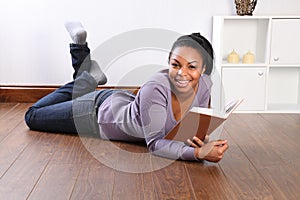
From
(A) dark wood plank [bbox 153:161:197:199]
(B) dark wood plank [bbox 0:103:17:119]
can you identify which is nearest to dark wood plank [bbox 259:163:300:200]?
(A) dark wood plank [bbox 153:161:197:199]

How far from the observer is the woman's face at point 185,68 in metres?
1.57

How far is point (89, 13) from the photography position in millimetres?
2559

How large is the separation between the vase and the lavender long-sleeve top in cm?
86

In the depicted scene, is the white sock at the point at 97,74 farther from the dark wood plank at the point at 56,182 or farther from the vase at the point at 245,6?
the vase at the point at 245,6

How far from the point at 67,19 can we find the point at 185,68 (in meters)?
1.22

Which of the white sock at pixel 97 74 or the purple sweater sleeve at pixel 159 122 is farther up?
the white sock at pixel 97 74

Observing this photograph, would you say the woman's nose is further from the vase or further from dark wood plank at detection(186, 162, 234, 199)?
the vase

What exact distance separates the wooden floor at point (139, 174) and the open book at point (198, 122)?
103mm

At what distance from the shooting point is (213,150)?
57.9 inches

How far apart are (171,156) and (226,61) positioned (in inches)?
44.6

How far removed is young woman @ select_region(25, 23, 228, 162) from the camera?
1.56 meters

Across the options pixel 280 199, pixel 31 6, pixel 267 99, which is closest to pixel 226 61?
pixel 267 99

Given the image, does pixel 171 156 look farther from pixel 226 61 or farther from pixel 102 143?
pixel 226 61

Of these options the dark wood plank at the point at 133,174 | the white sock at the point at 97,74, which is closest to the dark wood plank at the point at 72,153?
the dark wood plank at the point at 133,174
